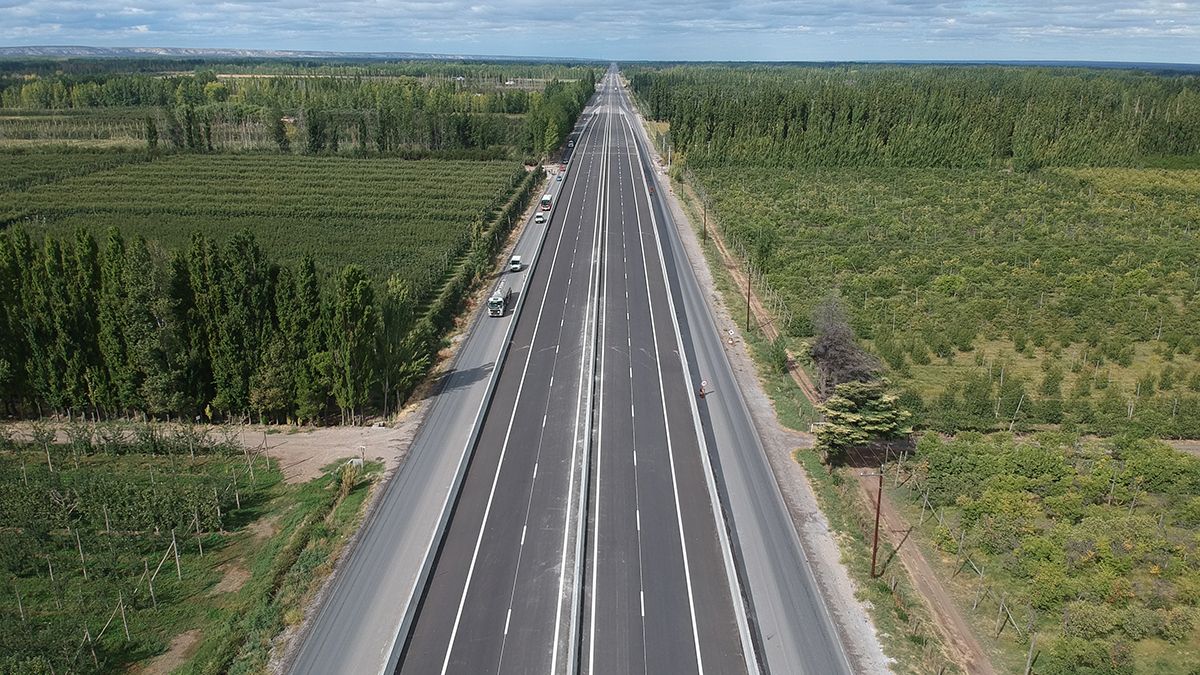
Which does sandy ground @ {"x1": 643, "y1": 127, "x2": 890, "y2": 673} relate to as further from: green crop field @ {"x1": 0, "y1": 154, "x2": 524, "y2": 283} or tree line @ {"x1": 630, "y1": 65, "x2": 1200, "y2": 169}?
tree line @ {"x1": 630, "y1": 65, "x2": 1200, "y2": 169}

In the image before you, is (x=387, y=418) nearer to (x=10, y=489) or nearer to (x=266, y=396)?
(x=266, y=396)

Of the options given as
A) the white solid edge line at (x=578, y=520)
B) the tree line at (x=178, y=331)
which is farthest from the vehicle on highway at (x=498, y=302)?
the tree line at (x=178, y=331)

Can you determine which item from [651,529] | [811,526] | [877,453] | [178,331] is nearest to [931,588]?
[811,526]

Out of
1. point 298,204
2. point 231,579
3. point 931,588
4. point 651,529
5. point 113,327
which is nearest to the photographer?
point 931,588

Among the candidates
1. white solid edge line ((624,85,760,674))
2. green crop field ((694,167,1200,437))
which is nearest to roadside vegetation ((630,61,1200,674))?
green crop field ((694,167,1200,437))

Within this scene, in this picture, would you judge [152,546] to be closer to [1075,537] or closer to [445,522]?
[445,522]

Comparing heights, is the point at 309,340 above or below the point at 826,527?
above

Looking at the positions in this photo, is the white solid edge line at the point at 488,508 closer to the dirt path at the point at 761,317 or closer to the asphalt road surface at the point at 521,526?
the asphalt road surface at the point at 521,526
